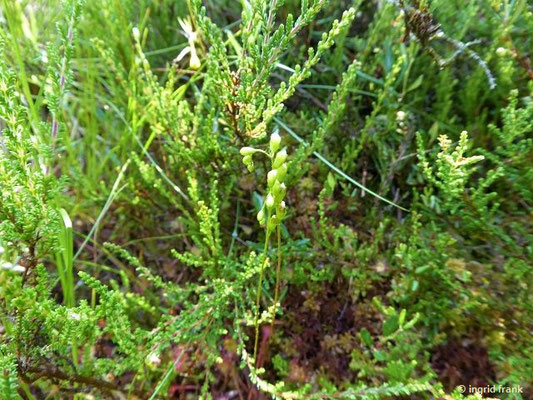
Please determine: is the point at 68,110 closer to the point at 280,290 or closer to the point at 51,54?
the point at 51,54

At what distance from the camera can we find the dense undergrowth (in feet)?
3.46

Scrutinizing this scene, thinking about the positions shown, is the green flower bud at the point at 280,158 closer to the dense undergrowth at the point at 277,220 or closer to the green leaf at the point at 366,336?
the dense undergrowth at the point at 277,220

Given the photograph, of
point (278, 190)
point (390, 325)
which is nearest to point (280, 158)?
point (278, 190)

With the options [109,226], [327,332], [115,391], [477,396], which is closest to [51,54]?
[109,226]

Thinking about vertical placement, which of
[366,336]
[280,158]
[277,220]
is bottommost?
[366,336]

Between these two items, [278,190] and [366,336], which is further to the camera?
[366,336]

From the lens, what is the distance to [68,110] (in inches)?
74.1

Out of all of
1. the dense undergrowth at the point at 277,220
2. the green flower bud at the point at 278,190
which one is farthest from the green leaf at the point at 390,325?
the green flower bud at the point at 278,190

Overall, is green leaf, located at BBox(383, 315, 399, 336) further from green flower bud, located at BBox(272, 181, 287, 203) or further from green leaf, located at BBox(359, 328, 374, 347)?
green flower bud, located at BBox(272, 181, 287, 203)

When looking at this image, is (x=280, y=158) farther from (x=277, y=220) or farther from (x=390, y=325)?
(x=390, y=325)

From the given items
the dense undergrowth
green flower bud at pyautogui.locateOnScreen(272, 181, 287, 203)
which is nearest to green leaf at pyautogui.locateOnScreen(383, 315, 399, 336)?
the dense undergrowth

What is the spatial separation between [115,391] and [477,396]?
935 mm

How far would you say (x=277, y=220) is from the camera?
0.93 m

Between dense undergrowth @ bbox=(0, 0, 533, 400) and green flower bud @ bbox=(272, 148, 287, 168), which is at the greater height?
green flower bud @ bbox=(272, 148, 287, 168)
